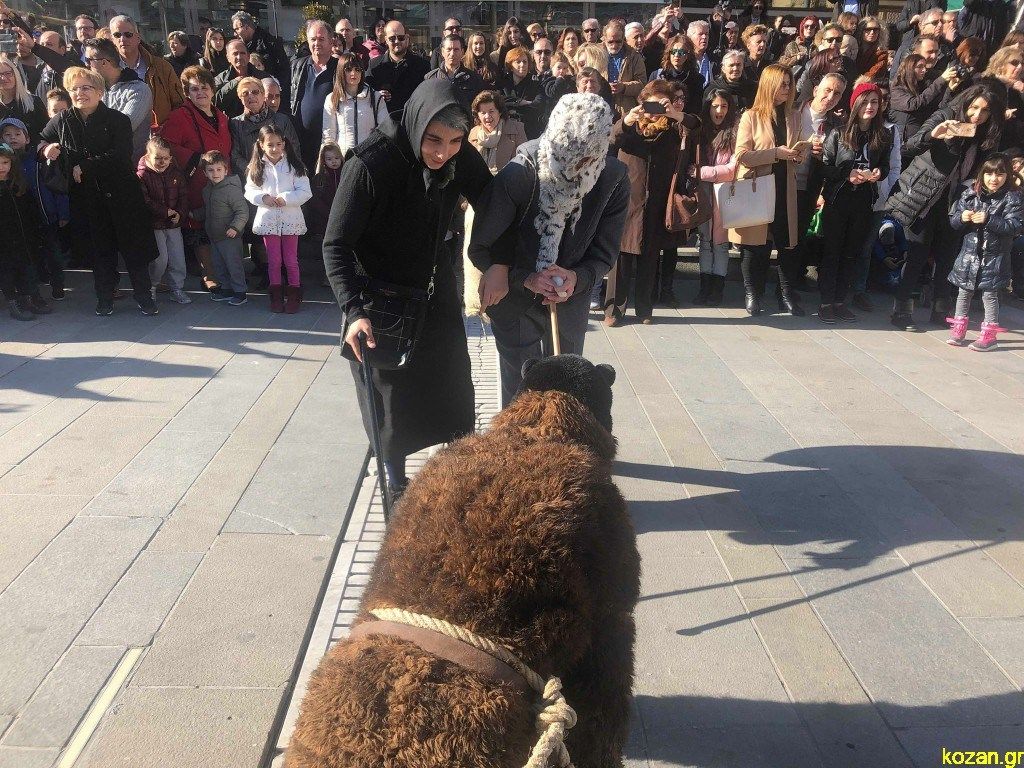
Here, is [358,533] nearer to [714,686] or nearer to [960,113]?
[714,686]

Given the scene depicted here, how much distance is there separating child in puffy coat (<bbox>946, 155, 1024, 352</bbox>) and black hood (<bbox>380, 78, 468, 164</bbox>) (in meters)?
5.51

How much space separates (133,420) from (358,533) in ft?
6.53

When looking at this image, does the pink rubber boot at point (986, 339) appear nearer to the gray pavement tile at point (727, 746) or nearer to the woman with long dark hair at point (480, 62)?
the gray pavement tile at point (727, 746)

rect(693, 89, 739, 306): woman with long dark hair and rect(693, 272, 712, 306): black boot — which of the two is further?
rect(693, 272, 712, 306): black boot

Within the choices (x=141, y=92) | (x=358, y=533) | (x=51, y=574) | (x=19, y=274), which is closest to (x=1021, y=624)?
(x=358, y=533)

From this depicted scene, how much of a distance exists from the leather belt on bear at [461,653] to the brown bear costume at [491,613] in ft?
0.04

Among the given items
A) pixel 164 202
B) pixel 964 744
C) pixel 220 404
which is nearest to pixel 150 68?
pixel 164 202

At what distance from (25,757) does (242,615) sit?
33.1 inches

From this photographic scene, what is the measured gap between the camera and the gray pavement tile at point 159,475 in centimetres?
381

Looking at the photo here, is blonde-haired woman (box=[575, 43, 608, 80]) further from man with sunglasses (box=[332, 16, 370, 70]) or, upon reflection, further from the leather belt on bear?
the leather belt on bear

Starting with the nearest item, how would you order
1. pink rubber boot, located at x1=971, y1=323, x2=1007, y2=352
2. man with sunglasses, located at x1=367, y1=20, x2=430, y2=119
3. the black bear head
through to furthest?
the black bear head, pink rubber boot, located at x1=971, y1=323, x2=1007, y2=352, man with sunglasses, located at x1=367, y1=20, x2=430, y2=119

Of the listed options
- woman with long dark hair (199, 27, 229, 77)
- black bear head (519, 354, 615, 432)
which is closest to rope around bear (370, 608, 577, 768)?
black bear head (519, 354, 615, 432)

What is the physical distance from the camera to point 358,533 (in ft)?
12.1

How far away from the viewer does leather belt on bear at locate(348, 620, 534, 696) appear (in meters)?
1.49
